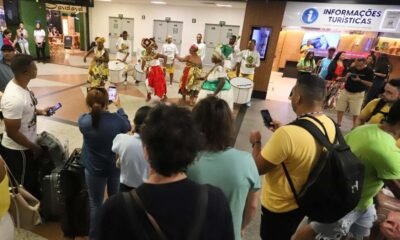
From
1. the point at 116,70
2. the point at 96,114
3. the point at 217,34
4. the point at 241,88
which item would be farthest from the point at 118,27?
the point at 96,114

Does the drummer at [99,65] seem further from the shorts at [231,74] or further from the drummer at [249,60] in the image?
the drummer at [249,60]

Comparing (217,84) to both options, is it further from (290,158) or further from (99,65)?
(290,158)

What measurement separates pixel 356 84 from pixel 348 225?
13.0 ft

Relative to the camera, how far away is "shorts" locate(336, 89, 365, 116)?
16.2 feet

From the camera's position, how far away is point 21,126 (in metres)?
2.05

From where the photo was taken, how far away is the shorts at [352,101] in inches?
194

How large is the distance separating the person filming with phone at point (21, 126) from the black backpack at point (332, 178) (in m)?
2.05

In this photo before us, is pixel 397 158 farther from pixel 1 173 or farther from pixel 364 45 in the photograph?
pixel 364 45

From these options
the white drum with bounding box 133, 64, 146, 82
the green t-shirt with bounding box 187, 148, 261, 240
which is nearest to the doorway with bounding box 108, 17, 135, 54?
the white drum with bounding box 133, 64, 146, 82

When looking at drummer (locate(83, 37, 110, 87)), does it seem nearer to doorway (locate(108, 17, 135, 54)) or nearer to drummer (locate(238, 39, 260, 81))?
drummer (locate(238, 39, 260, 81))

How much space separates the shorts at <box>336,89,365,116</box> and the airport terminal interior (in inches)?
0.8

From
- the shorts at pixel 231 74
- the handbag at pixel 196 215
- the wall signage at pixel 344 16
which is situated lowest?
the shorts at pixel 231 74

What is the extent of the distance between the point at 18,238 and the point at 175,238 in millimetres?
2157

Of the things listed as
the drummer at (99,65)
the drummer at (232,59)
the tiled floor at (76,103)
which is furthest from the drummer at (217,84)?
the drummer at (99,65)
